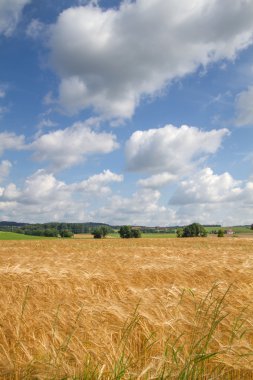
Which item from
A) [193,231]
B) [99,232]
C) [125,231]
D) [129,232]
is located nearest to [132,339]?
[99,232]

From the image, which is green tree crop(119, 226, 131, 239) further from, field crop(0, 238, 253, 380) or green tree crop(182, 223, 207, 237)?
field crop(0, 238, 253, 380)

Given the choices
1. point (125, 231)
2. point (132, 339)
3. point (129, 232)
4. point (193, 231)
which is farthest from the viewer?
point (125, 231)

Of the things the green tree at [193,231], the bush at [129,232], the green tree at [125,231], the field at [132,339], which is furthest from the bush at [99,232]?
the field at [132,339]

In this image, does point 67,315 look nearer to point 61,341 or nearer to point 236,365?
point 61,341

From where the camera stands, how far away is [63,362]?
2.78 m

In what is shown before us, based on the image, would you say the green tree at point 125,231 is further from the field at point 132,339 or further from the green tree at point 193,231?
the field at point 132,339

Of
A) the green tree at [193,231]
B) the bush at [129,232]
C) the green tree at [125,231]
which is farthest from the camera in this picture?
the green tree at [125,231]

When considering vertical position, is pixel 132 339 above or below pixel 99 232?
above

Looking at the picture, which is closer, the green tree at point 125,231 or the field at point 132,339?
the field at point 132,339

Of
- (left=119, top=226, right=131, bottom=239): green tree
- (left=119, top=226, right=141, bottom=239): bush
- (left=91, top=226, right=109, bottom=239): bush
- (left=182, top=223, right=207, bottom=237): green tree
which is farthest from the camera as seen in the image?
(left=119, top=226, right=131, bottom=239): green tree

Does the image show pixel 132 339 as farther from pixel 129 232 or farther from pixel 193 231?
pixel 193 231

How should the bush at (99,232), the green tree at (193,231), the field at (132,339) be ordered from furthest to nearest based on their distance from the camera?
1. the green tree at (193,231)
2. the bush at (99,232)
3. the field at (132,339)

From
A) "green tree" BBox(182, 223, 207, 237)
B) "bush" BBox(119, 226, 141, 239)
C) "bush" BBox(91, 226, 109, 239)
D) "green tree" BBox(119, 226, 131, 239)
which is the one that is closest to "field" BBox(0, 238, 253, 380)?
"bush" BBox(91, 226, 109, 239)

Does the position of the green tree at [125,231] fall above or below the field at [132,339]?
below
